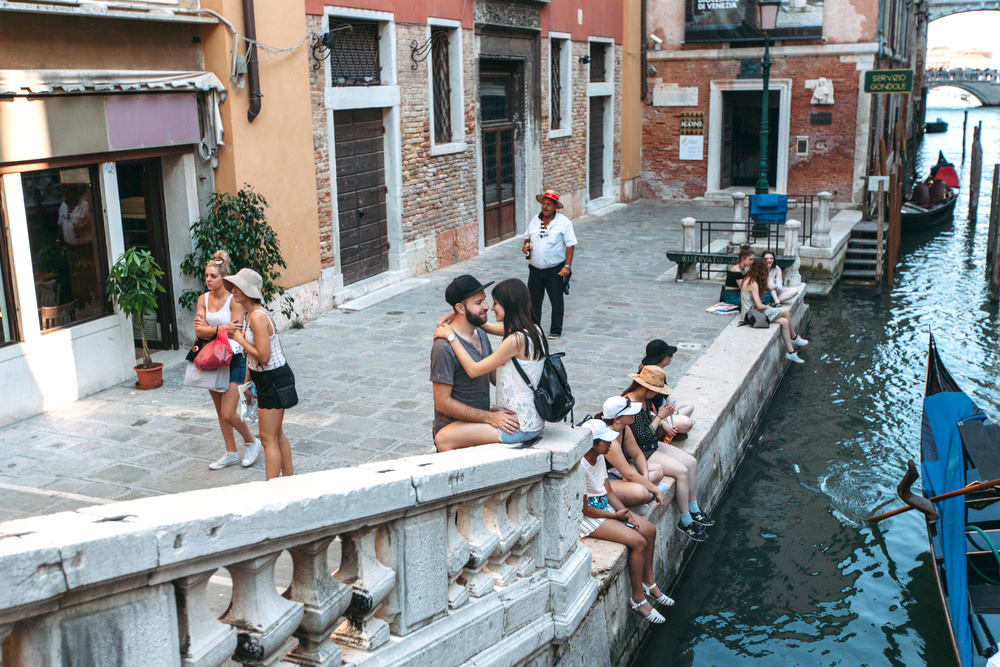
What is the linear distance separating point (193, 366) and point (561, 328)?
4763 millimetres

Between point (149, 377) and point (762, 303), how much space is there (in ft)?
21.2

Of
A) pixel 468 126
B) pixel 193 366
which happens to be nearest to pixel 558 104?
pixel 468 126

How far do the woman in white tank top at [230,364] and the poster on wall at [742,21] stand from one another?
16.9 m

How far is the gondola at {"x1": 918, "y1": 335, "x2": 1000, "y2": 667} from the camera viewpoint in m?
5.66

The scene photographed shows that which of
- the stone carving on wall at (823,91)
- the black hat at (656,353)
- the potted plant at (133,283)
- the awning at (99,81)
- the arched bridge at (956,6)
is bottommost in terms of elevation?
the black hat at (656,353)

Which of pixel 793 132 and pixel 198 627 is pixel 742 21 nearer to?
pixel 793 132

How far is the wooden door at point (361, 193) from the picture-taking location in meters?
11.5

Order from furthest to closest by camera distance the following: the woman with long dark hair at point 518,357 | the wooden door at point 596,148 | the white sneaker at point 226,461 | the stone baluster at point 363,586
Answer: the wooden door at point 596,148 < the white sneaker at point 226,461 < the woman with long dark hair at point 518,357 < the stone baluster at point 363,586

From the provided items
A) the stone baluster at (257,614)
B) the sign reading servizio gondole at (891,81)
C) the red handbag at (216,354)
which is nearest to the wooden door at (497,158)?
the sign reading servizio gondole at (891,81)

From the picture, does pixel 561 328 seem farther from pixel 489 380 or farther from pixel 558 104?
pixel 558 104

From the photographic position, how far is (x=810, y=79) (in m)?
20.5

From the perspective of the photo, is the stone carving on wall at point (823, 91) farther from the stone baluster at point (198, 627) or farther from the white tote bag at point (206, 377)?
the stone baluster at point (198, 627)

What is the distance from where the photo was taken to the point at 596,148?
808 inches

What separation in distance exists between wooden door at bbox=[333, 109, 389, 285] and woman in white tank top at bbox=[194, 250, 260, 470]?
5.15 meters
